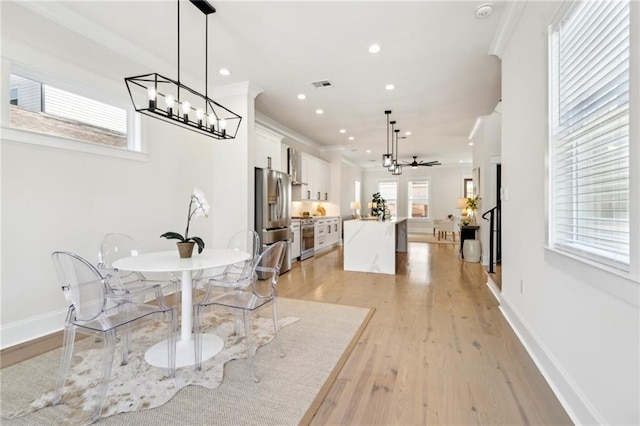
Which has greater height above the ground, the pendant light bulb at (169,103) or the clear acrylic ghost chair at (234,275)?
the pendant light bulb at (169,103)

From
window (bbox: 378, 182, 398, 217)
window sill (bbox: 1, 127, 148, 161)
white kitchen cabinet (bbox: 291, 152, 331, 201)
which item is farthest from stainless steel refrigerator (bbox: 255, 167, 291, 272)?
window (bbox: 378, 182, 398, 217)

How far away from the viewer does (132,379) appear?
201 cm

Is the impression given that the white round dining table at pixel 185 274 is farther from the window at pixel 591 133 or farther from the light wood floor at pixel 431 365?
the window at pixel 591 133

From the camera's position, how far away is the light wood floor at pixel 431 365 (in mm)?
1690

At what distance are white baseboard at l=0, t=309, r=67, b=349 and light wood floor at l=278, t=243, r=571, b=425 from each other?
2.34 meters

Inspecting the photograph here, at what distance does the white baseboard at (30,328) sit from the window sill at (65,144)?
1.52 m

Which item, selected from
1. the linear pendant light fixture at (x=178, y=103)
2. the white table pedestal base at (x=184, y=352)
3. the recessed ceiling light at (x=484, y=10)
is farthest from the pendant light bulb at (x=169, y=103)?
the recessed ceiling light at (x=484, y=10)

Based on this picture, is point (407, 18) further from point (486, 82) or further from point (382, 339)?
point (382, 339)

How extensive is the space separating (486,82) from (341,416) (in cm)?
447

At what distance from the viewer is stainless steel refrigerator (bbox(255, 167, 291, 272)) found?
185 inches

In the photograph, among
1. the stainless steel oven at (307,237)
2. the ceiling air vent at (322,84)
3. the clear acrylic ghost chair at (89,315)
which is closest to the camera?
the clear acrylic ghost chair at (89,315)

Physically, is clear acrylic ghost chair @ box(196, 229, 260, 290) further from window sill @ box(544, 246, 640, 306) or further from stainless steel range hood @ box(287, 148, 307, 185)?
stainless steel range hood @ box(287, 148, 307, 185)

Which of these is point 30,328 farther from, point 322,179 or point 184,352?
point 322,179

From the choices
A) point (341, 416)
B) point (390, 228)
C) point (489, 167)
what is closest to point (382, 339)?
point (341, 416)
